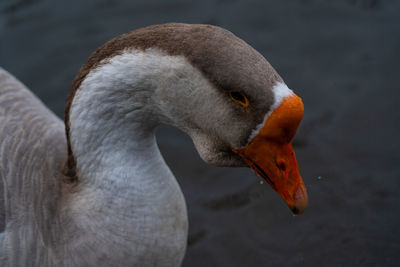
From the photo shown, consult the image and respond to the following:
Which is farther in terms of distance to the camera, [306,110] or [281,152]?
[306,110]

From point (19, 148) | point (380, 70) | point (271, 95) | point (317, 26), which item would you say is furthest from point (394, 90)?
point (19, 148)

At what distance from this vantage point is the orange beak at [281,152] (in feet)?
6.15

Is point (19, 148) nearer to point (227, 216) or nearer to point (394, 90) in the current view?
point (227, 216)

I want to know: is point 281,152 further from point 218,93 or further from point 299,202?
point 218,93

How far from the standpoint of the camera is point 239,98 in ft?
6.30

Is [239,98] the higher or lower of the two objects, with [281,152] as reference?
higher

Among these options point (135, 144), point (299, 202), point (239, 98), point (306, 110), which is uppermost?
point (239, 98)

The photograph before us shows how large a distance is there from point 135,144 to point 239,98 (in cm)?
70

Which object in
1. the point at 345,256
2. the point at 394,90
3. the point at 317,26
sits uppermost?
the point at 317,26

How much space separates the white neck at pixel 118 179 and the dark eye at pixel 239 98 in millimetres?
421

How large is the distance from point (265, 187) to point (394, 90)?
6.36 ft

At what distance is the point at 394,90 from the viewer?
498cm

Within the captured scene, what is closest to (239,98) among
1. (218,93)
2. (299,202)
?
(218,93)

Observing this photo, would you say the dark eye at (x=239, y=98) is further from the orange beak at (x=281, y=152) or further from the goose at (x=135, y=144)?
the orange beak at (x=281, y=152)
